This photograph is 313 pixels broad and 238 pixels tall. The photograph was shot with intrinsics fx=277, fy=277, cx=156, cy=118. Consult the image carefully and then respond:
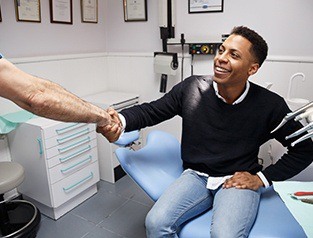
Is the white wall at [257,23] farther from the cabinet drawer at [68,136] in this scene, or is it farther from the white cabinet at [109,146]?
the cabinet drawer at [68,136]

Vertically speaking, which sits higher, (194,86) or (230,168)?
(194,86)

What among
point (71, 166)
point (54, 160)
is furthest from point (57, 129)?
point (71, 166)

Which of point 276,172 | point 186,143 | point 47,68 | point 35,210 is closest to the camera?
point 276,172

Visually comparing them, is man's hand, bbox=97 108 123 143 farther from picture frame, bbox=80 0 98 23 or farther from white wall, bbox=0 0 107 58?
picture frame, bbox=80 0 98 23

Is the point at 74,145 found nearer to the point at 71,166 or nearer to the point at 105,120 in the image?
the point at 71,166

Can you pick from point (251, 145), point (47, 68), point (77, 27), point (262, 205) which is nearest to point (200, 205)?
point (262, 205)

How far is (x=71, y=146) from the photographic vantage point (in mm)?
2061

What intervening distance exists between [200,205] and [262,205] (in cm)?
31

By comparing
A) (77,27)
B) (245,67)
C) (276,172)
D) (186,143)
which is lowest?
(276,172)

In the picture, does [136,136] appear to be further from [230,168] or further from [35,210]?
[35,210]

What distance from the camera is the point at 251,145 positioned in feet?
4.74

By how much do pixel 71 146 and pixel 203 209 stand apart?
1.13m

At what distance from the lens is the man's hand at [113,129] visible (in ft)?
4.64

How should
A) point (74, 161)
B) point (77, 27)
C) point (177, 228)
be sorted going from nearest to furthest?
point (177, 228) < point (74, 161) < point (77, 27)
